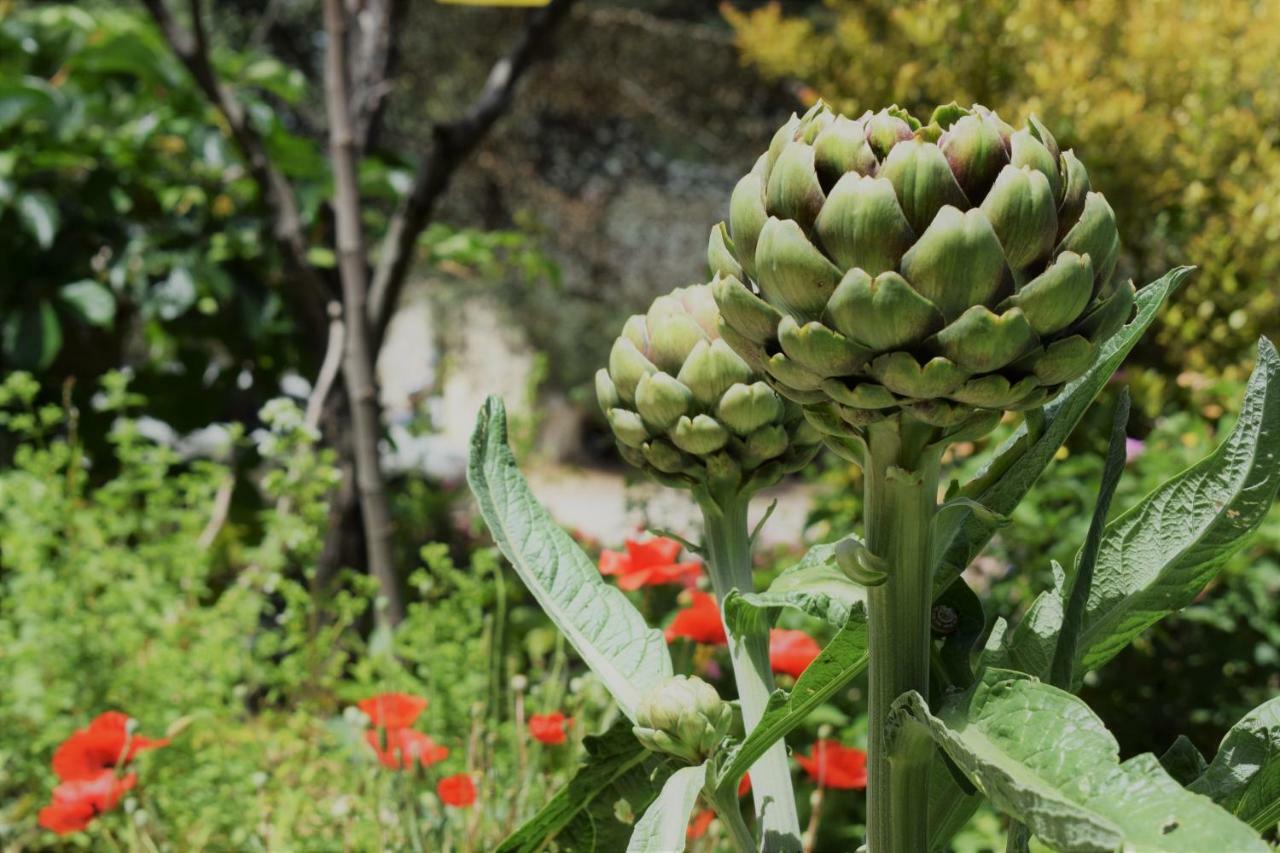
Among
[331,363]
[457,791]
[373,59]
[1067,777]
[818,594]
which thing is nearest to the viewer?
[1067,777]

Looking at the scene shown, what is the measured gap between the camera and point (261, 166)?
1.43m

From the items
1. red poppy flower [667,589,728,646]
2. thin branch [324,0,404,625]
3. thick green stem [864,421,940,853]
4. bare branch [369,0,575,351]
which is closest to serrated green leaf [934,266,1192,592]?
thick green stem [864,421,940,853]

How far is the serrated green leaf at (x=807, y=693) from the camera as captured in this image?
35cm

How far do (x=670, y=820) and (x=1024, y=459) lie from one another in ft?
0.51

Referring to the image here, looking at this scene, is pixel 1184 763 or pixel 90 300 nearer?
pixel 1184 763

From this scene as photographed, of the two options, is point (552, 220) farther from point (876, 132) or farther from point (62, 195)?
point (876, 132)

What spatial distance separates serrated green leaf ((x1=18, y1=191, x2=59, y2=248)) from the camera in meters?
1.63

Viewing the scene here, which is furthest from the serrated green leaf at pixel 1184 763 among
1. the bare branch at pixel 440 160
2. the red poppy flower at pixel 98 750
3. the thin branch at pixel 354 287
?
the bare branch at pixel 440 160

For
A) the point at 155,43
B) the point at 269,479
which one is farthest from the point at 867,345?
the point at 155,43

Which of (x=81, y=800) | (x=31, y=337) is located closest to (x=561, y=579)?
(x=81, y=800)

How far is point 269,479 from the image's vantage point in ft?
3.21

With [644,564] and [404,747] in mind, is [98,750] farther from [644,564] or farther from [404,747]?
[644,564]

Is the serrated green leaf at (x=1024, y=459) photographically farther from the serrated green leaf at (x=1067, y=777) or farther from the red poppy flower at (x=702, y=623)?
the red poppy flower at (x=702, y=623)

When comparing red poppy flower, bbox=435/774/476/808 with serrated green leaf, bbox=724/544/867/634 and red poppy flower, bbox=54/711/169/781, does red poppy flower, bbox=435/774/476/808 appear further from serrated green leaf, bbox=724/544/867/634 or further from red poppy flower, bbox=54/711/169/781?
serrated green leaf, bbox=724/544/867/634
